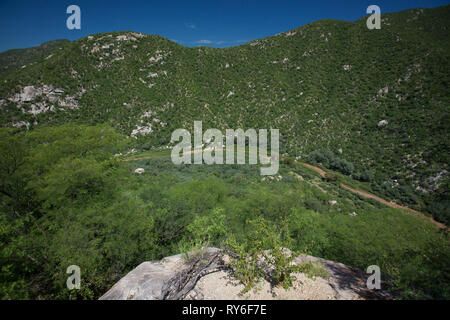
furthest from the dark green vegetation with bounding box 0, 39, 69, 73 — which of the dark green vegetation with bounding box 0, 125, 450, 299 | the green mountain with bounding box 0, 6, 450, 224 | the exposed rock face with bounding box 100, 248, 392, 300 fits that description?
the exposed rock face with bounding box 100, 248, 392, 300

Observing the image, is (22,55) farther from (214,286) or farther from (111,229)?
(214,286)

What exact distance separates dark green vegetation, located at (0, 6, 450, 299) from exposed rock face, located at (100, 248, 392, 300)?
0.72m

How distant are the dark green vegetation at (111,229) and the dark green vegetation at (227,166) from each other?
0.09 metres

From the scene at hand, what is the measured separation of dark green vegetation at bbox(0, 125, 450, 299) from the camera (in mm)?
6309

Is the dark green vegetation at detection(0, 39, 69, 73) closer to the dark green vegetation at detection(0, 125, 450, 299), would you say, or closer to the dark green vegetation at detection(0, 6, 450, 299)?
the dark green vegetation at detection(0, 6, 450, 299)

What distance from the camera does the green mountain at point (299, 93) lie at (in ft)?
110

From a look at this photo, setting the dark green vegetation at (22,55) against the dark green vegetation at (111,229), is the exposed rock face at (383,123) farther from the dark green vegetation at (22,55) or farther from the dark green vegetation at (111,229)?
the dark green vegetation at (22,55)

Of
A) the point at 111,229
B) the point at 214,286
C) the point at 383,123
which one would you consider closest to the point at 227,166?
the point at 111,229

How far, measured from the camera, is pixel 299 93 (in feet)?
176

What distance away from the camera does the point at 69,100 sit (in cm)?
4653

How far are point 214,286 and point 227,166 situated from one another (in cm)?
3047

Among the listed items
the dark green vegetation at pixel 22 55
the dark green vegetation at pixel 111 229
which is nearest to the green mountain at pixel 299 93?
the dark green vegetation at pixel 111 229

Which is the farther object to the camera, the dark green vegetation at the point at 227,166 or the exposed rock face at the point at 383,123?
the exposed rock face at the point at 383,123

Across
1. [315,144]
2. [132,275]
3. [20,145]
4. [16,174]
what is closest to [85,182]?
[16,174]
